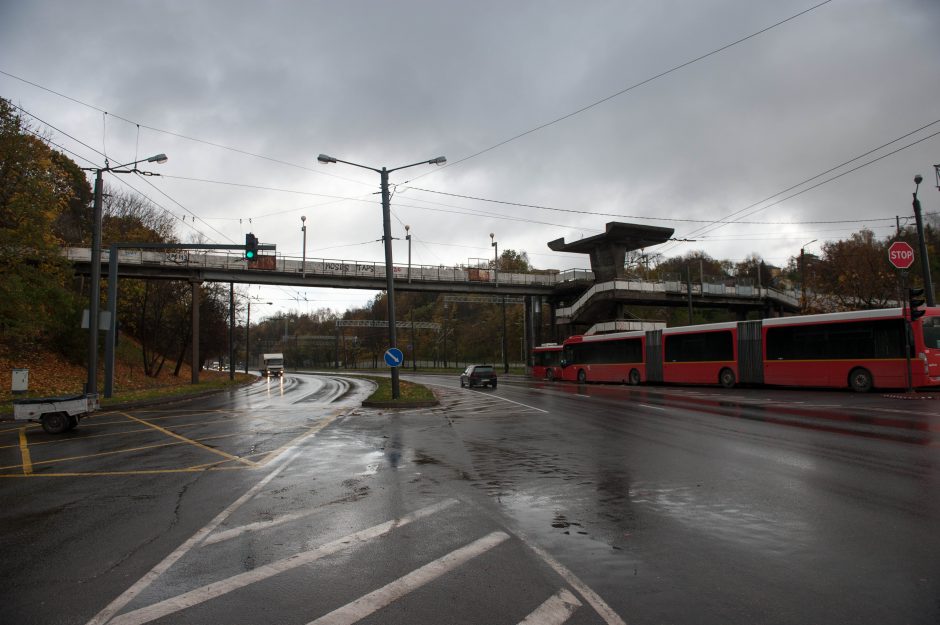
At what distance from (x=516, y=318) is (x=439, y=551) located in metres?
73.7

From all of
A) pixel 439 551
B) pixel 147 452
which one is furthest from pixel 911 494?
pixel 147 452

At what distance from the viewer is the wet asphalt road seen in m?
3.82

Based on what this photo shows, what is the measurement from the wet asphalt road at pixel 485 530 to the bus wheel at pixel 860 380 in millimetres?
12177

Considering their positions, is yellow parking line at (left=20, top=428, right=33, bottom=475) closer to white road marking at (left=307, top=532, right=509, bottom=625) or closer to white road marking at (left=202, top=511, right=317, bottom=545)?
white road marking at (left=202, top=511, right=317, bottom=545)

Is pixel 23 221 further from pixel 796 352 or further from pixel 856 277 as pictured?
pixel 856 277

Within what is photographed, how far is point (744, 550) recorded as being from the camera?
4762 mm

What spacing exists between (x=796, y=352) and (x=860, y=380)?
2.68m

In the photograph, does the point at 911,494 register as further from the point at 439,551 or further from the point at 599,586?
the point at 439,551

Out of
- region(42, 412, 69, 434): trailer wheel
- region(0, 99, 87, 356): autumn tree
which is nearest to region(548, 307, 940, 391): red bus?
region(42, 412, 69, 434): trailer wheel

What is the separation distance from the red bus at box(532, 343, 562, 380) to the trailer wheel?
106 feet

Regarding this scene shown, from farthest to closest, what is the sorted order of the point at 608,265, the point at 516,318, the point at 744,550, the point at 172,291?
1. the point at 516,318
2. the point at 608,265
3. the point at 172,291
4. the point at 744,550

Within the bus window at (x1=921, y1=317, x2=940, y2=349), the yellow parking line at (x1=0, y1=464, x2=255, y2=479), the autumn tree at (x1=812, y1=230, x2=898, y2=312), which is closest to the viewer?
the yellow parking line at (x1=0, y1=464, x2=255, y2=479)

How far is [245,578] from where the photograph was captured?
4375 millimetres

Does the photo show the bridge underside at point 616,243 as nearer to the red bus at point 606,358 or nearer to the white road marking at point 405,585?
the red bus at point 606,358
